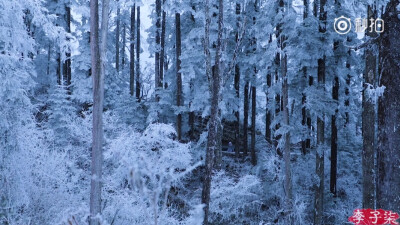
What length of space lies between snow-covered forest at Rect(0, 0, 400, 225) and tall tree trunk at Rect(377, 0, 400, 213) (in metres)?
0.02

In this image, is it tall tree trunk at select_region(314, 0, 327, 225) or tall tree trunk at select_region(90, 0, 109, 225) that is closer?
tall tree trunk at select_region(90, 0, 109, 225)

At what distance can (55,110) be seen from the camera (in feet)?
46.5

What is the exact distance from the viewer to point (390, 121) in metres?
6.05

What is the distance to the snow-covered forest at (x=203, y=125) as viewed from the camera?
6.75 meters

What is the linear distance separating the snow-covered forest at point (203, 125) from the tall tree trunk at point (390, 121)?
0.02m

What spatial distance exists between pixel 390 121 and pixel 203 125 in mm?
21158

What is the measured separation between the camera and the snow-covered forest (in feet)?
22.2

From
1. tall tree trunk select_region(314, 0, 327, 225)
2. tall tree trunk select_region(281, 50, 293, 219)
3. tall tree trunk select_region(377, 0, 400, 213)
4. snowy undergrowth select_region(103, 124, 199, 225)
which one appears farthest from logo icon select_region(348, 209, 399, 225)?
tall tree trunk select_region(314, 0, 327, 225)

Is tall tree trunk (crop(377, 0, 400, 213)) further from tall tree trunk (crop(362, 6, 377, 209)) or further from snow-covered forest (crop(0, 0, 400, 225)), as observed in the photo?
tall tree trunk (crop(362, 6, 377, 209))

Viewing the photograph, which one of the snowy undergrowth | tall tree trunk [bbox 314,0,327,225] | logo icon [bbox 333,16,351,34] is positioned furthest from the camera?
logo icon [bbox 333,16,351,34]

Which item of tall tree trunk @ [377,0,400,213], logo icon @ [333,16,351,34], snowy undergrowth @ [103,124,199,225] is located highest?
logo icon @ [333,16,351,34]

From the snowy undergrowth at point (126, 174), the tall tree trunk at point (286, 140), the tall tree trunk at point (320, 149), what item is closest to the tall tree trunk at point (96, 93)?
the snowy undergrowth at point (126, 174)

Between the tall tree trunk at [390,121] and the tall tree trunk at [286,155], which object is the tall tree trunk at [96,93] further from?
the tall tree trunk at [286,155]

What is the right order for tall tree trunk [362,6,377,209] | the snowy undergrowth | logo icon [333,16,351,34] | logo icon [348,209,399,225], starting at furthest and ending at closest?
1. logo icon [333,16,351,34]
2. tall tree trunk [362,6,377,209]
3. the snowy undergrowth
4. logo icon [348,209,399,225]
